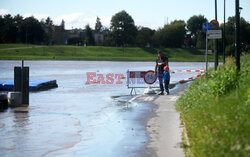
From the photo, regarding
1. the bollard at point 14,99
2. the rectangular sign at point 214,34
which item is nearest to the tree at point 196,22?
the rectangular sign at point 214,34

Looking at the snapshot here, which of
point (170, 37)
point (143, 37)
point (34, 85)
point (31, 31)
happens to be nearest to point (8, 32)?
point (31, 31)

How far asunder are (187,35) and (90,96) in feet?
504

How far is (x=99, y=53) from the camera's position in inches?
4272

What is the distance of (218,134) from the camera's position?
21.7 ft

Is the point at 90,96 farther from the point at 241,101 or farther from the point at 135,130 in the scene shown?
the point at 241,101

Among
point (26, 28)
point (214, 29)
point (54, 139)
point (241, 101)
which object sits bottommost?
point (54, 139)

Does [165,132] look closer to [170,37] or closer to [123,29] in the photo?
[123,29]

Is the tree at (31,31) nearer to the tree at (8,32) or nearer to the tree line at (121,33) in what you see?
the tree line at (121,33)

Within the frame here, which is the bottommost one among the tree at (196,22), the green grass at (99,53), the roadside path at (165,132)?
the roadside path at (165,132)

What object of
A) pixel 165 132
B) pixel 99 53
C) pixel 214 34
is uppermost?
pixel 99 53

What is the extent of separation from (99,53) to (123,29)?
31.2 metres

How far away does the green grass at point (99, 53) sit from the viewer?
93.6 metres

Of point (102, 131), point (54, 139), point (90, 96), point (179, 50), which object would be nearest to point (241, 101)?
point (102, 131)

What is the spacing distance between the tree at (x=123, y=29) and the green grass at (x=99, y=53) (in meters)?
15.9
